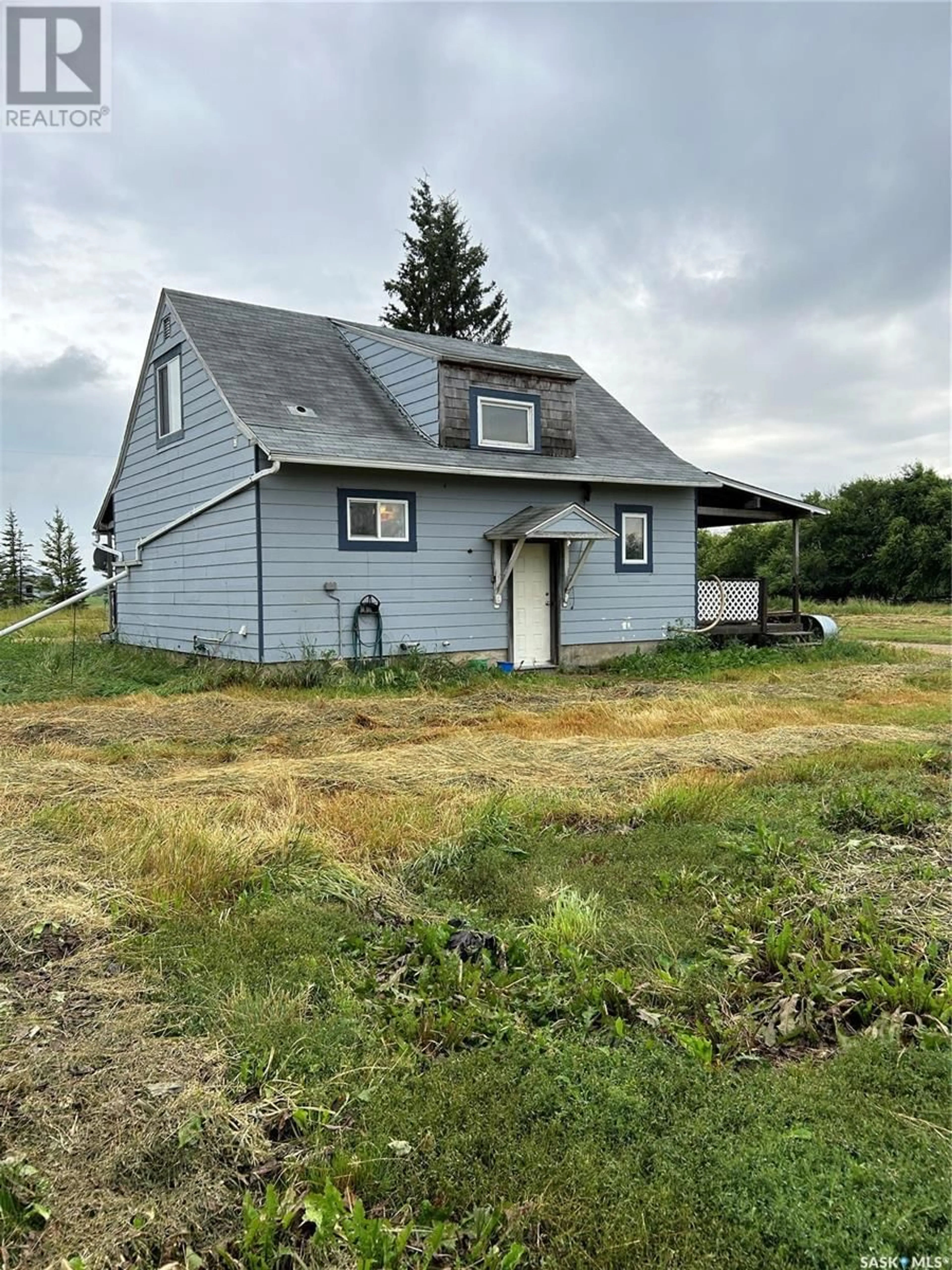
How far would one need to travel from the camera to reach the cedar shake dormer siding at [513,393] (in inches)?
483

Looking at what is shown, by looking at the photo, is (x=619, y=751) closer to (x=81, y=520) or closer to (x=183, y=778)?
(x=183, y=778)

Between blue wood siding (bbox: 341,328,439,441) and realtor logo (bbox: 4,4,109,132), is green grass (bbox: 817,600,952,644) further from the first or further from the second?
realtor logo (bbox: 4,4,109,132)

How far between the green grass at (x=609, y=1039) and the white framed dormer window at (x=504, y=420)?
9.44m

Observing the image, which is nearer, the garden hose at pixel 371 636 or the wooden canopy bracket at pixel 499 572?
the garden hose at pixel 371 636

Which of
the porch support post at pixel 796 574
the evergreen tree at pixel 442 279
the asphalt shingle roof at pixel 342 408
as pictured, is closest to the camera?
the asphalt shingle roof at pixel 342 408

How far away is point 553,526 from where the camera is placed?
12.1 metres

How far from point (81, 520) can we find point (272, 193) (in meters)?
23.7

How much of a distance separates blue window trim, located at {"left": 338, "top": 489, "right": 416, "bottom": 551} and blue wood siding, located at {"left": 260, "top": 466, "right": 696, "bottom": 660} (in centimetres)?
5

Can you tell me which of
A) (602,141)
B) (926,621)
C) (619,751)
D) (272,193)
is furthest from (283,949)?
(926,621)

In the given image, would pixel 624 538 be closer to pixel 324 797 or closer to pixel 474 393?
pixel 474 393

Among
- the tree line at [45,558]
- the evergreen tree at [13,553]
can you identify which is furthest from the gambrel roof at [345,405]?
the evergreen tree at [13,553]

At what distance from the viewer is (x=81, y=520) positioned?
3325 centimetres

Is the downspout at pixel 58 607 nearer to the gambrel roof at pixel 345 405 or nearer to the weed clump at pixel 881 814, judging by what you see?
the gambrel roof at pixel 345 405

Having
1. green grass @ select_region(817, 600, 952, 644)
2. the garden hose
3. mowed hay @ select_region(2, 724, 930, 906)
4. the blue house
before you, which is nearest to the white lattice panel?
the blue house
